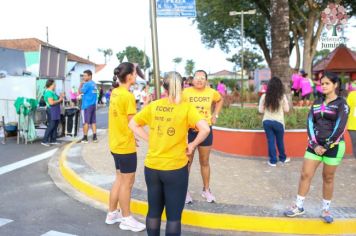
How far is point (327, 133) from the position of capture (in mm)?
4453

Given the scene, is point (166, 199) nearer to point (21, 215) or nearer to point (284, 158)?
point (21, 215)

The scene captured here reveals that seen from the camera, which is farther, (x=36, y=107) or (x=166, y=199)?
(x=36, y=107)

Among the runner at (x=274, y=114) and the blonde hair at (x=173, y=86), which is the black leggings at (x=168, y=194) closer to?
the blonde hair at (x=173, y=86)

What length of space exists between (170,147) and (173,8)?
11.2ft

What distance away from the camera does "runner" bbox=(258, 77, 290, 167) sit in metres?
7.19

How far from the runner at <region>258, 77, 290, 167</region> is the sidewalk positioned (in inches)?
12.0

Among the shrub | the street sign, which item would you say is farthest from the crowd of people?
the shrub

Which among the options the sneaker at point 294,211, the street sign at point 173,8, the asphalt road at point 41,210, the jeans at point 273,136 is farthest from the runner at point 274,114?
the asphalt road at point 41,210

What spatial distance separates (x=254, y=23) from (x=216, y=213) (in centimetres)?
2595

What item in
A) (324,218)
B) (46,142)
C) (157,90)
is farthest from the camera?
(46,142)

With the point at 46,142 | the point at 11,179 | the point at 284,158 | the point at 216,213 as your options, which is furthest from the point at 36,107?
the point at 216,213

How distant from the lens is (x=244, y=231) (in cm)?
472

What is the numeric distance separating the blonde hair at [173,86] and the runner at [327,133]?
1.83 m

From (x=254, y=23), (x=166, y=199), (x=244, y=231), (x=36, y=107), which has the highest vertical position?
(x=254, y=23)
